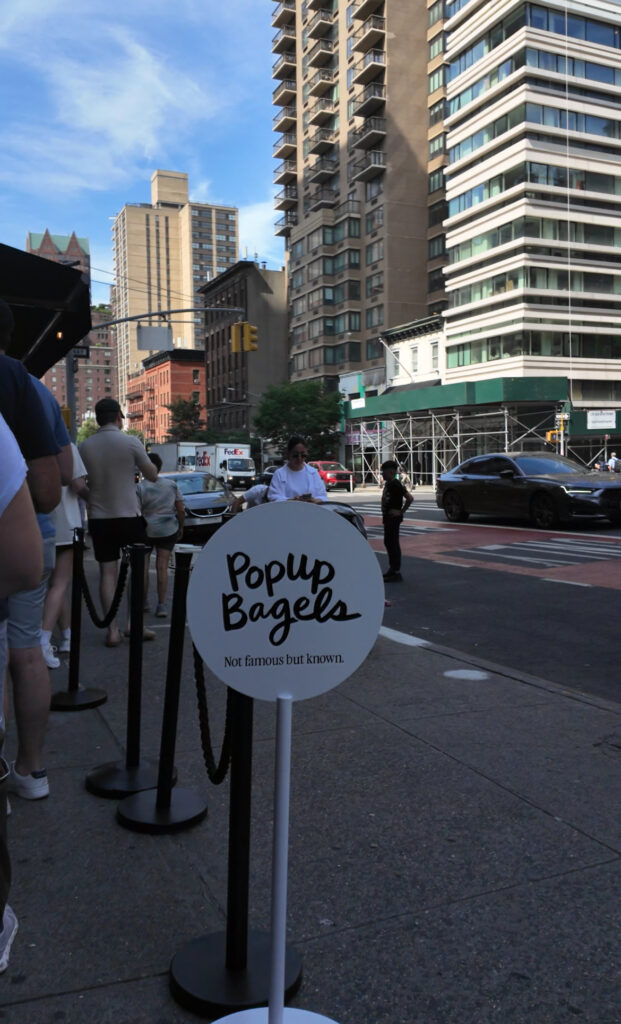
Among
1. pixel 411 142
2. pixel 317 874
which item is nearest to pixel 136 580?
pixel 317 874

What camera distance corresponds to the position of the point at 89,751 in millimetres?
4219

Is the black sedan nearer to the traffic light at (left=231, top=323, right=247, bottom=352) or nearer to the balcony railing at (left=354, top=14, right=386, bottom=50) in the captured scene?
the traffic light at (left=231, top=323, right=247, bottom=352)

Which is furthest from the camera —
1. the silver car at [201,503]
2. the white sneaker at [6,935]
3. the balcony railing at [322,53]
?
the balcony railing at [322,53]

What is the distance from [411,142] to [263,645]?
2831 inches

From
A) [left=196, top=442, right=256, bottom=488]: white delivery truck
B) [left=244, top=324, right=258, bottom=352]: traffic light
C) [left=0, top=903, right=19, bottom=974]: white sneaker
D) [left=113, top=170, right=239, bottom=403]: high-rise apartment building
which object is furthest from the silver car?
[left=113, top=170, right=239, bottom=403]: high-rise apartment building

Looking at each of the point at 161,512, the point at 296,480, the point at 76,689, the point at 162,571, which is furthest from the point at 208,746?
the point at 296,480

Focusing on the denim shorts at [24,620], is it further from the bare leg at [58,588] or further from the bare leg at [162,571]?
the bare leg at [162,571]

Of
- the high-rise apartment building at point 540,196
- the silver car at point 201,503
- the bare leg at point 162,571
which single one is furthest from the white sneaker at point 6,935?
the high-rise apartment building at point 540,196

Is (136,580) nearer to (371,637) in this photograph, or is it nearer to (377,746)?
(377,746)

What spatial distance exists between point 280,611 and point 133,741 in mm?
2089

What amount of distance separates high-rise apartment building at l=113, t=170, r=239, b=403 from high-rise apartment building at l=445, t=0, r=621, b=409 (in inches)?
4816

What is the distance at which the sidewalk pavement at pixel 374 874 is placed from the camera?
2277 mm

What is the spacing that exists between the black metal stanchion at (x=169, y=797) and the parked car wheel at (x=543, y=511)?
14984 millimetres

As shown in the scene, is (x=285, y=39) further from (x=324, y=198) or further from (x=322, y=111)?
(x=324, y=198)
